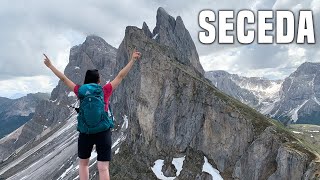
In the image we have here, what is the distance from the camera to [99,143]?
1240 centimetres

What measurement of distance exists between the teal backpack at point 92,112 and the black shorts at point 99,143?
10.6 inches

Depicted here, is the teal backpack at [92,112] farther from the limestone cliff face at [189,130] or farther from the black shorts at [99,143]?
the limestone cliff face at [189,130]

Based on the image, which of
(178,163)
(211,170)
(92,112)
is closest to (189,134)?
(178,163)

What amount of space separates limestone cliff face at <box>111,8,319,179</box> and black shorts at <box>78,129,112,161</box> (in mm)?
114978

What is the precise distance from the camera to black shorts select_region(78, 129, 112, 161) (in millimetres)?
12359

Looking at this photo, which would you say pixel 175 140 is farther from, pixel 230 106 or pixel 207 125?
pixel 230 106

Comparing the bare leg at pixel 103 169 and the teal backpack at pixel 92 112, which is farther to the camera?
the bare leg at pixel 103 169

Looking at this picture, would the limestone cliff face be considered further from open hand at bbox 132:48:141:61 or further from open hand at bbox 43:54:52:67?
open hand at bbox 43:54:52:67

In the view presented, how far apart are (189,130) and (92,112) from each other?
490 ft

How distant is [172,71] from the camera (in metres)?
168

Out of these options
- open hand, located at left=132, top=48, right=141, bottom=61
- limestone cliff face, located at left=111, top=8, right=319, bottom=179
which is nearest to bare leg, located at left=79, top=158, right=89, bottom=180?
open hand, located at left=132, top=48, right=141, bottom=61

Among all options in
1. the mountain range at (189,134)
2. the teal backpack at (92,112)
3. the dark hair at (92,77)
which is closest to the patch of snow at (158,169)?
the mountain range at (189,134)

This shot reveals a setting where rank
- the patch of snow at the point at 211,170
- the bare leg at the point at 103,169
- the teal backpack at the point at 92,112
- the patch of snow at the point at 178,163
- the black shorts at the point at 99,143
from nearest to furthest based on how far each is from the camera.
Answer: the teal backpack at the point at 92,112, the black shorts at the point at 99,143, the bare leg at the point at 103,169, the patch of snow at the point at 211,170, the patch of snow at the point at 178,163

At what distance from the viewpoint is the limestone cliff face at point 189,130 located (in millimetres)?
132000
